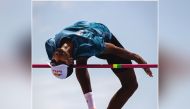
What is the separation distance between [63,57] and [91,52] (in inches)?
5.3

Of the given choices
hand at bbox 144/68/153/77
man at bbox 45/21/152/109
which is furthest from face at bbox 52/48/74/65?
hand at bbox 144/68/153/77

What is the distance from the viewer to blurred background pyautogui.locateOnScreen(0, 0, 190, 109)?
1.76 metres

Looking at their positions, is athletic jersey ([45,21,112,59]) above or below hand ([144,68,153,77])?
above

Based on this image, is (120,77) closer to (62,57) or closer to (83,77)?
(83,77)

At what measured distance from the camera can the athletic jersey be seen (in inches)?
68.5

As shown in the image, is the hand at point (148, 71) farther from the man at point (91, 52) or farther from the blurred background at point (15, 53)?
the blurred background at point (15, 53)

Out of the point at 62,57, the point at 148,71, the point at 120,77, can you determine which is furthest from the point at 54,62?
the point at 148,71

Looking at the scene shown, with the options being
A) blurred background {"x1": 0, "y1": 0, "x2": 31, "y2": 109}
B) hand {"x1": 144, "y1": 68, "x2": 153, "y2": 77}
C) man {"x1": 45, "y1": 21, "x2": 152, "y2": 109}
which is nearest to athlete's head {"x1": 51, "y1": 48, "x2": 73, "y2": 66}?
man {"x1": 45, "y1": 21, "x2": 152, "y2": 109}

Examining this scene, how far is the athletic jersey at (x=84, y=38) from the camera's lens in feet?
5.71

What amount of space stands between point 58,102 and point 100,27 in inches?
16.3

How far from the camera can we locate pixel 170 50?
1783 mm

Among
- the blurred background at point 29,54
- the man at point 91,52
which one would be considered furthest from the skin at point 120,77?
the blurred background at point 29,54

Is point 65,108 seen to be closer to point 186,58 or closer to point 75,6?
point 75,6

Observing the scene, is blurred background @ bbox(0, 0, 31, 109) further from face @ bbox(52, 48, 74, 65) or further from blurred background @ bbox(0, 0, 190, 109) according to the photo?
face @ bbox(52, 48, 74, 65)
